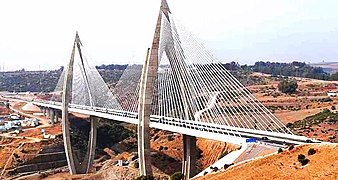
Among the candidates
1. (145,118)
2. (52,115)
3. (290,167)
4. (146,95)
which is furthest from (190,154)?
(52,115)

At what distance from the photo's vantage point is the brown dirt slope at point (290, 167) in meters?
25.1

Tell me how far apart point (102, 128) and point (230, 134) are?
41603mm

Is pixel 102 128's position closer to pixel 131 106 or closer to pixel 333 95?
pixel 131 106

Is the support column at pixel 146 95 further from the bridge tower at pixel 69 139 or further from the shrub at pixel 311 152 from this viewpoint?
the bridge tower at pixel 69 139

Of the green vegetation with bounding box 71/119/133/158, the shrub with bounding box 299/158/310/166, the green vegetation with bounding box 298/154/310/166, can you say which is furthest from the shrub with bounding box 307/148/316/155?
the green vegetation with bounding box 71/119/133/158

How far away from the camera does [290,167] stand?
26.8 meters

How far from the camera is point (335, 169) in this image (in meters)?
24.5

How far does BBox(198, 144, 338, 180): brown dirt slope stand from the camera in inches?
989

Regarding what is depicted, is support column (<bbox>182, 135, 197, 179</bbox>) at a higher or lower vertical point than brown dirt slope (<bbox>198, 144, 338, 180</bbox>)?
lower

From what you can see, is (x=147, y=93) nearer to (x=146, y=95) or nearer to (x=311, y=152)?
(x=146, y=95)

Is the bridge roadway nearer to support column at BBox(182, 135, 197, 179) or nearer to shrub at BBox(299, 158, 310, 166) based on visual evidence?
support column at BBox(182, 135, 197, 179)

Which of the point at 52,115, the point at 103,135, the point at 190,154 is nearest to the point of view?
the point at 190,154

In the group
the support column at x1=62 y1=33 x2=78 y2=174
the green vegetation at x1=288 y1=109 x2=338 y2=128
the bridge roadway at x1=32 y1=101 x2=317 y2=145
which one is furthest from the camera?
the green vegetation at x1=288 y1=109 x2=338 y2=128

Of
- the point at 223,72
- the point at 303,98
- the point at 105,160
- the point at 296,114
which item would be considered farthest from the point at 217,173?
the point at 303,98
